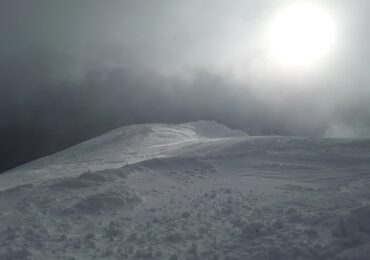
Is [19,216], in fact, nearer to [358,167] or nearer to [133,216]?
[133,216]

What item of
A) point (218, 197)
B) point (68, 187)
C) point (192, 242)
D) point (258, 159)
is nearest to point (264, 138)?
point (258, 159)

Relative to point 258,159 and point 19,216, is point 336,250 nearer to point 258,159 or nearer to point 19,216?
point 19,216

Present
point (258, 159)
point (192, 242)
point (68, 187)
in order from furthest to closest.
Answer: point (258, 159), point (68, 187), point (192, 242)

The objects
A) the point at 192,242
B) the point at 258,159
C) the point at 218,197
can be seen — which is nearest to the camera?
the point at 192,242

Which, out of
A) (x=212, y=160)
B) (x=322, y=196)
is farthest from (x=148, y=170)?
(x=322, y=196)

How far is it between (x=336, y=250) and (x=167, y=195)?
16.3 feet

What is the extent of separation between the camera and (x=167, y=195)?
10594 mm

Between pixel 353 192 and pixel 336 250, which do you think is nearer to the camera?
pixel 336 250

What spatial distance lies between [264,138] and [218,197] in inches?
285

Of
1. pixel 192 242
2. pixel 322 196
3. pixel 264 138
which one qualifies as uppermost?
pixel 264 138

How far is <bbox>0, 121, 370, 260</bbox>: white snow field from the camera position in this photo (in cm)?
712

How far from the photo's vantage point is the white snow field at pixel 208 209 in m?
7.12

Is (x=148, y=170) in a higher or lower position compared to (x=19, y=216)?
higher

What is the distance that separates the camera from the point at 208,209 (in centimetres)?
921
